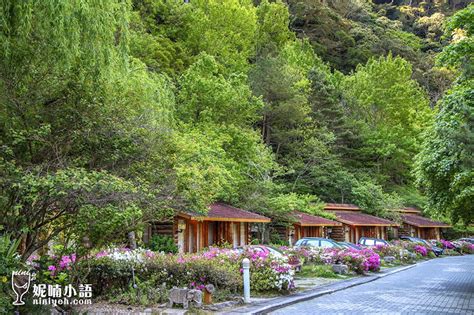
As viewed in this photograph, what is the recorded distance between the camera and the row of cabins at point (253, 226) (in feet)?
76.2

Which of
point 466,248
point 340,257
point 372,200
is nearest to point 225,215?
point 340,257

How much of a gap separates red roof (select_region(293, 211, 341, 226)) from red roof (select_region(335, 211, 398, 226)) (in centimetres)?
211

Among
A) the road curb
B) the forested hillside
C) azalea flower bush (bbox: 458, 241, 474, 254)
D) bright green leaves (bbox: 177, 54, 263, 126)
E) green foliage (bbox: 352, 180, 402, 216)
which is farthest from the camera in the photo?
azalea flower bush (bbox: 458, 241, 474, 254)

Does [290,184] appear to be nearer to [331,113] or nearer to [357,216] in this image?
[357,216]

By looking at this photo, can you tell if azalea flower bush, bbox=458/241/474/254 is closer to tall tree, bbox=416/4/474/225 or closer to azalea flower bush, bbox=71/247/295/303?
tall tree, bbox=416/4/474/225

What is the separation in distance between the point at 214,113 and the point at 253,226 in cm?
836

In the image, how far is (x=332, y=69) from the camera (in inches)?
2781

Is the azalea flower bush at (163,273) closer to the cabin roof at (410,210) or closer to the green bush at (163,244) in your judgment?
the green bush at (163,244)

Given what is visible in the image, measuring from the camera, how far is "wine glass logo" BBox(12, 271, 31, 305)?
821 centimetres

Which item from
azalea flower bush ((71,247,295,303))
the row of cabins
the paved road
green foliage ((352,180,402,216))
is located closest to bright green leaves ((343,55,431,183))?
the row of cabins

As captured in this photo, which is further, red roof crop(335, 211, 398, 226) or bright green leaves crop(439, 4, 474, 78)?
red roof crop(335, 211, 398, 226)

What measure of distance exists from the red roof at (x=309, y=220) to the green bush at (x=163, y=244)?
1144cm

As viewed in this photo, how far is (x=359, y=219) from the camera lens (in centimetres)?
4056

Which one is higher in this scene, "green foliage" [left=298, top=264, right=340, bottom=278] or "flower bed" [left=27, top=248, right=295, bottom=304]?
"flower bed" [left=27, top=248, right=295, bottom=304]
